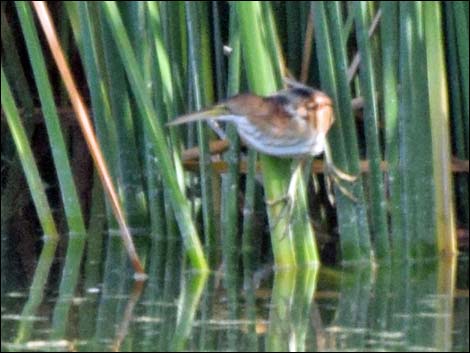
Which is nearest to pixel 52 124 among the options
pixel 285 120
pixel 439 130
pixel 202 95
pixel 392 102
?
pixel 202 95

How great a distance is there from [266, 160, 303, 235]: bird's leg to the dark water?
6.2 inches

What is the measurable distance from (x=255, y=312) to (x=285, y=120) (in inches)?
21.8

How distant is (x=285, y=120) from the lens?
340cm

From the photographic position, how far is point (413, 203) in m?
3.47

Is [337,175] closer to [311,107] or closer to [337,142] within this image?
[337,142]

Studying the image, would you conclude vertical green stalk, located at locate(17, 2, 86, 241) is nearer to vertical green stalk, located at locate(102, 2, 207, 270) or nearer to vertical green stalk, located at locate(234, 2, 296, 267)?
vertical green stalk, located at locate(102, 2, 207, 270)

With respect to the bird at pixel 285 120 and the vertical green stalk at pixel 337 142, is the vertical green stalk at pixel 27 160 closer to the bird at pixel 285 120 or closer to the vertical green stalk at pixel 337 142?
Result: the bird at pixel 285 120

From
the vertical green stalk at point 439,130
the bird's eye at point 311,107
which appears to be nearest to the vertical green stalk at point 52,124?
the bird's eye at point 311,107

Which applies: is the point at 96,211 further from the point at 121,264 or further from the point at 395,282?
the point at 395,282

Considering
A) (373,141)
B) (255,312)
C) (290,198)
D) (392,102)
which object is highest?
(392,102)

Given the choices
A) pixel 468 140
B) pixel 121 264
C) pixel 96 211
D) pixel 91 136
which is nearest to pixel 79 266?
pixel 121 264

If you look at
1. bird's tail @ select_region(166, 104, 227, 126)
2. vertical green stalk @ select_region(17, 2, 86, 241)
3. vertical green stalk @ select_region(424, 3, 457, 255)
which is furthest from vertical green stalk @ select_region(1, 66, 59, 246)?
vertical green stalk @ select_region(424, 3, 457, 255)

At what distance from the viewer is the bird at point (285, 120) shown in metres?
3.31

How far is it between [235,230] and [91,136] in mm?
461
